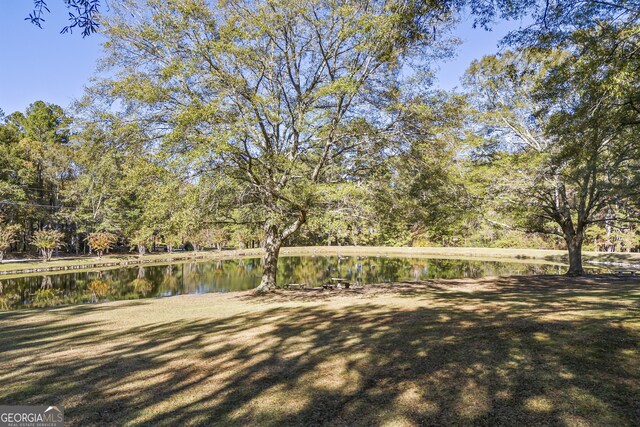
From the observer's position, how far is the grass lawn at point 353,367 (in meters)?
4.19

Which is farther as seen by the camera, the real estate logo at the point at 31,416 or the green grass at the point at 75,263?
the green grass at the point at 75,263

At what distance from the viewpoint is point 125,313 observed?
38.7ft

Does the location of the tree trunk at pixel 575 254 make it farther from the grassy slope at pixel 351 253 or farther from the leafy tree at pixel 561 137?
the grassy slope at pixel 351 253

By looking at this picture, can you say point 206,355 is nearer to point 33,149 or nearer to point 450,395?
point 450,395

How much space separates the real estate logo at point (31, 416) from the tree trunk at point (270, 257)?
10529mm

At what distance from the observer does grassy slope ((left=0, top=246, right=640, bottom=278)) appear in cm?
3400

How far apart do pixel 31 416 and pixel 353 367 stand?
4416mm

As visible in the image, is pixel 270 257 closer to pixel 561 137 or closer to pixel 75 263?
pixel 561 137

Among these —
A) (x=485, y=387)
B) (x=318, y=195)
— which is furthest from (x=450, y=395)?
(x=318, y=195)

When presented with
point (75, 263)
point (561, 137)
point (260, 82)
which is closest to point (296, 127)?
point (260, 82)

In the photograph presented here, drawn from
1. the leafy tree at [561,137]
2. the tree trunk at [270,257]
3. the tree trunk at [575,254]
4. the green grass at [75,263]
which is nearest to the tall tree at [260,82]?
the tree trunk at [270,257]

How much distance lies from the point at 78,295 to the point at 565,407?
25372 millimetres

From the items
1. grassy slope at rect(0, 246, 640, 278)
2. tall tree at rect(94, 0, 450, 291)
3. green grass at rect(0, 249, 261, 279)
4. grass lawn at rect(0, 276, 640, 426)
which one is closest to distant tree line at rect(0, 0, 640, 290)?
tall tree at rect(94, 0, 450, 291)

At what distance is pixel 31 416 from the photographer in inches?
182
